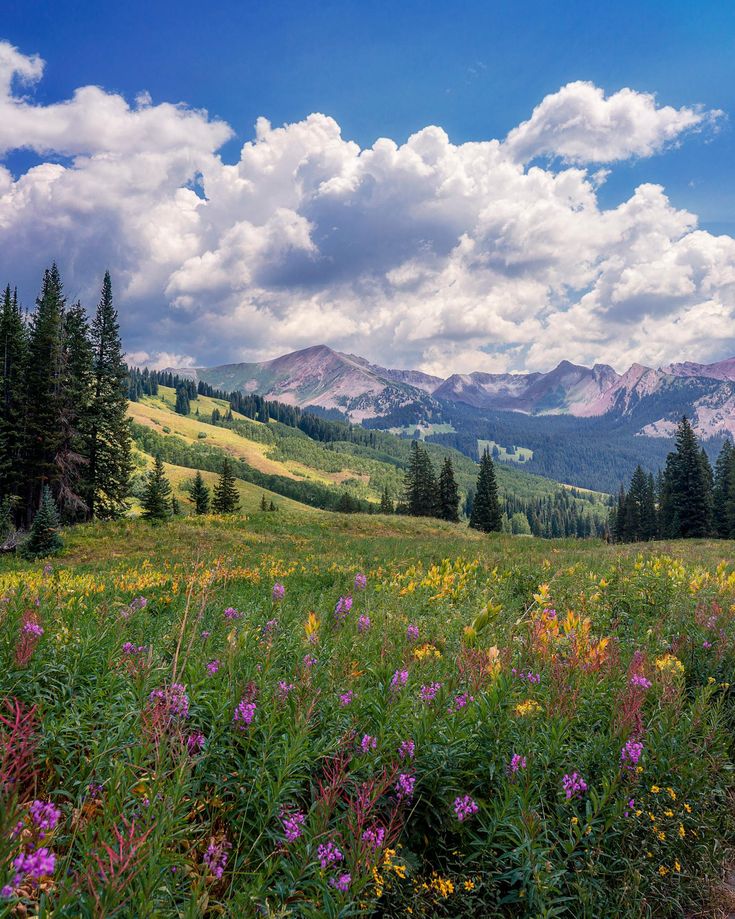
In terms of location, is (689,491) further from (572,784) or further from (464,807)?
(464,807)

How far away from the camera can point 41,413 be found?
105ft

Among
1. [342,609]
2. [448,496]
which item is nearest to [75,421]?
[342,609]

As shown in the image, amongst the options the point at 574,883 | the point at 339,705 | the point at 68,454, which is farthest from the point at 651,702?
the point at 68,454

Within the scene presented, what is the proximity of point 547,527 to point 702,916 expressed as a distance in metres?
203

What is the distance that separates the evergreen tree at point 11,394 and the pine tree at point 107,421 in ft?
14.9

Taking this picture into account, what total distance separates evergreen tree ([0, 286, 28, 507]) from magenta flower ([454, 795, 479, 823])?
121 feet

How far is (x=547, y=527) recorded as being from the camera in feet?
627

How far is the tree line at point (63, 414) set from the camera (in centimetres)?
3238

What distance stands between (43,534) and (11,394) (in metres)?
19.4

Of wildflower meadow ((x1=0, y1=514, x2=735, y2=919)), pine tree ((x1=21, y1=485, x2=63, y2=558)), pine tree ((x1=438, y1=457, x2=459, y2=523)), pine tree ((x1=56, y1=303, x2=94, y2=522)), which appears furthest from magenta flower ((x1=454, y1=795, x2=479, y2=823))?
pine tree ((x1=438, y1=457, x2=459, y2=523))

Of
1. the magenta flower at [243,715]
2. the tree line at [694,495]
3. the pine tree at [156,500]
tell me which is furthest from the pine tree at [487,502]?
the magenta flower at [243,715]

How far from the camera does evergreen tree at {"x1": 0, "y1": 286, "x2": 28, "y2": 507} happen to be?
32.0 meters

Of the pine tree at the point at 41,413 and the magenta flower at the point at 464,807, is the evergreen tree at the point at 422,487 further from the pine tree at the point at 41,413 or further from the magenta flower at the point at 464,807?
the magenta flower at the point at 464,807

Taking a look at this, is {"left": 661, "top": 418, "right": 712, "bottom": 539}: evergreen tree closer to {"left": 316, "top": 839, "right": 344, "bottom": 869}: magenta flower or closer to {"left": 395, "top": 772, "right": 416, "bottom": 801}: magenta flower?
{"left": 395, "top": 772, "right": 416, "bottom": 801}: magenta flower
